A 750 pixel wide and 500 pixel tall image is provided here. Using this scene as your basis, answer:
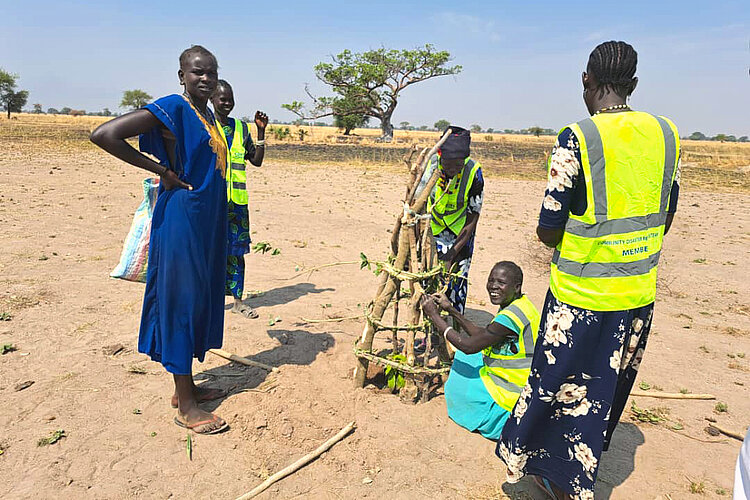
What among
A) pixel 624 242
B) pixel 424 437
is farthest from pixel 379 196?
pixel 624 242

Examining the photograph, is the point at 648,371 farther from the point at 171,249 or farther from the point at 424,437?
the point at 171,249

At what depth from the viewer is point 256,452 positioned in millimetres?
2920

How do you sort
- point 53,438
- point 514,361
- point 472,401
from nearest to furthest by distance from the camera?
point 53,438
point 514,361
point 472,401

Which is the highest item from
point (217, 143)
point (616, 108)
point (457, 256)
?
point (616, 108)

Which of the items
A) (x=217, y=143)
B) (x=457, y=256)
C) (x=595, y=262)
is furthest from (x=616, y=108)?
(x=217, y=143)

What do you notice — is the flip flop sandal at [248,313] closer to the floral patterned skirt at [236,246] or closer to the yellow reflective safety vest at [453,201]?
the floral patterned skirt at [236,246]

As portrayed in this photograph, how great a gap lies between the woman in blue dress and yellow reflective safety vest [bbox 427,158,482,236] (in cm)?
148

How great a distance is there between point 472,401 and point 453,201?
1.40 m

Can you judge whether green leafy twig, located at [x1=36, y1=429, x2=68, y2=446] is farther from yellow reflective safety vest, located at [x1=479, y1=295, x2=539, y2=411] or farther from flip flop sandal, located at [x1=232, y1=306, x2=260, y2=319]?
yellow reflective safety vest, located at [x1=479, y1=295, x2=539, y2=411]

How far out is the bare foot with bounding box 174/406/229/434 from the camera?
9.86ft

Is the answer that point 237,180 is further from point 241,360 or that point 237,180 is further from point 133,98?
point 133,98

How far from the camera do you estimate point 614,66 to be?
207 cm

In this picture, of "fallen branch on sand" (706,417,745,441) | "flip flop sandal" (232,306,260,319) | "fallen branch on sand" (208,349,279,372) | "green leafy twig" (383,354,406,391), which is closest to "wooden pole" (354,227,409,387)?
"green leafy twig" (383,354,406,391)

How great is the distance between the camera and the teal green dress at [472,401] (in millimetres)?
3074
